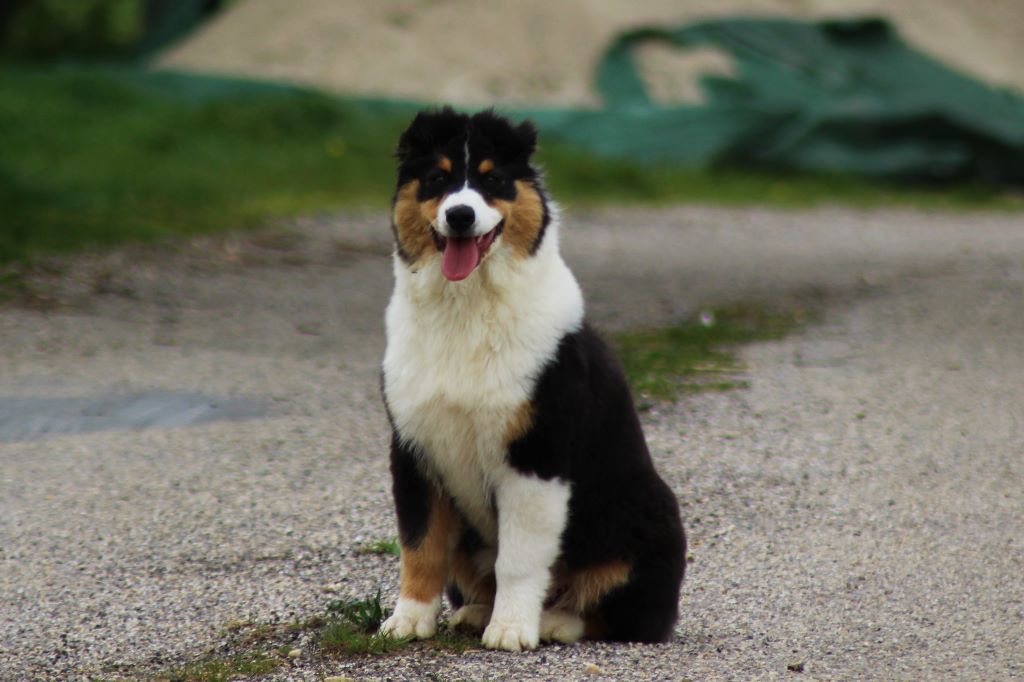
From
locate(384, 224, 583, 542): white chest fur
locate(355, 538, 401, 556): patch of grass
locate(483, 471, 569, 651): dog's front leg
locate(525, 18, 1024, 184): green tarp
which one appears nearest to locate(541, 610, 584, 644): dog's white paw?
locate(483, 471, 569, 651): dog's front leg

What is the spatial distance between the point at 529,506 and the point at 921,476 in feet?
11.1

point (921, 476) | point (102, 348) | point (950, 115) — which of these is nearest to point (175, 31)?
point (950, 115)

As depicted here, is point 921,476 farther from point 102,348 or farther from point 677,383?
point 102,348

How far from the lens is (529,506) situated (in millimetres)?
4926

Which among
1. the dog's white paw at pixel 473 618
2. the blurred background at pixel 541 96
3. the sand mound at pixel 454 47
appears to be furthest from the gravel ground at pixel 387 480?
the sand mound at pixel 454 47

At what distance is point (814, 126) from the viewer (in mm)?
18859

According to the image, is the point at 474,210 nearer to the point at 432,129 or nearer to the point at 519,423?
the point at 432,129

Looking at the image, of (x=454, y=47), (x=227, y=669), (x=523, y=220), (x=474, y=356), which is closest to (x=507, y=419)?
(x=474, y=356)

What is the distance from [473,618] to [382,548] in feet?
Answer: 3.49

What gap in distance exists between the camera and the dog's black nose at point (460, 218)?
4797 millimetres

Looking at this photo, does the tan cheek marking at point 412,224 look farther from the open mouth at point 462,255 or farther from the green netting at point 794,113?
the green netting at point 794,113

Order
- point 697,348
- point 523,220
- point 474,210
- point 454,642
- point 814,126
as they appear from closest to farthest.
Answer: point 474,210
point 523,220
point 454,642
point 697,348
point 814,126

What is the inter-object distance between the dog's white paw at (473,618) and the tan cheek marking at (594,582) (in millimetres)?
318

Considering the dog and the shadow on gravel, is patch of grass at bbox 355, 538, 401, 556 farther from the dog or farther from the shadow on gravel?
the shadow on gravel
